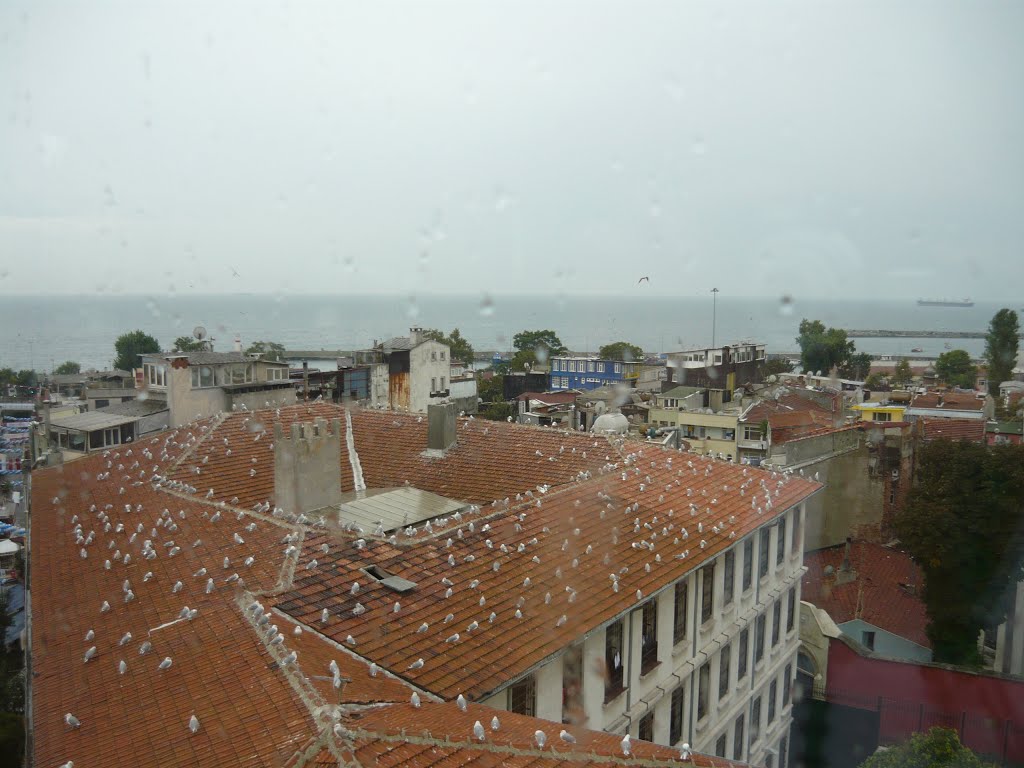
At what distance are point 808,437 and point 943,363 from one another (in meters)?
29.2

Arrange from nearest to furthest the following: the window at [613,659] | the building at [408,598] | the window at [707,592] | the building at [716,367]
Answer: the building at [408,598], the window at [613,659], the window at [707,592], the building at [716,367]

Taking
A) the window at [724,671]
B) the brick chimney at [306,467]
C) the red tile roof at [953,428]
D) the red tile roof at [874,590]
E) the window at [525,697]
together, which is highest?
the brick chimney at [306,467]

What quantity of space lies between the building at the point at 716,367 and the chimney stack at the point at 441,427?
16.8 meters

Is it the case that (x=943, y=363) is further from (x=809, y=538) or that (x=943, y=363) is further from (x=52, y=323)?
(x=52, y=323)

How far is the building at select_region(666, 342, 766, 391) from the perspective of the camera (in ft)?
89.8

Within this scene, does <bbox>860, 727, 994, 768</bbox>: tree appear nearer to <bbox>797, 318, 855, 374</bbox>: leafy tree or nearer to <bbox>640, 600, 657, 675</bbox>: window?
<bbox>640, 600, 657, 675</bbox>: window

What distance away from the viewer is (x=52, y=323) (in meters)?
84.9

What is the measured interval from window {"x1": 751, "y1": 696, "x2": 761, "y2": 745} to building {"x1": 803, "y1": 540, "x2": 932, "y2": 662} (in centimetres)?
295

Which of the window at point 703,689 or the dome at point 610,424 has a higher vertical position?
the dome at point 610,424

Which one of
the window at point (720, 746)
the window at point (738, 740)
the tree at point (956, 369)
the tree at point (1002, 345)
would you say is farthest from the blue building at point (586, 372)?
the window at point (720, 746)

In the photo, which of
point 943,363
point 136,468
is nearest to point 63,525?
point 136,468

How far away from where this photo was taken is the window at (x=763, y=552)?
30.7 ft

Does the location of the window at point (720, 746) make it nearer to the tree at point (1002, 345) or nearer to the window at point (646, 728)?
the window at point (646, 728)

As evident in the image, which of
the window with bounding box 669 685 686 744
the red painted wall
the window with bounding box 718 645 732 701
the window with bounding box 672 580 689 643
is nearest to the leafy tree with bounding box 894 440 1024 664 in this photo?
the red painted wall
